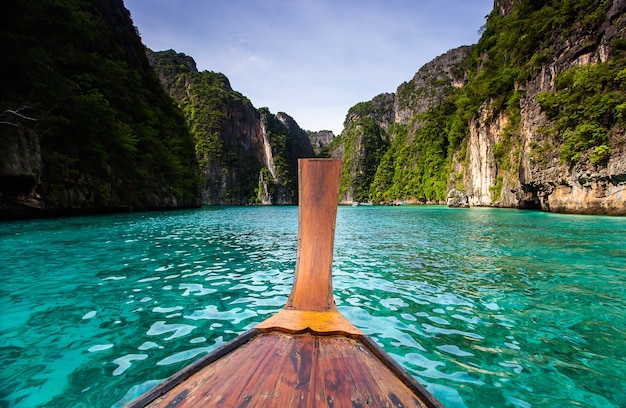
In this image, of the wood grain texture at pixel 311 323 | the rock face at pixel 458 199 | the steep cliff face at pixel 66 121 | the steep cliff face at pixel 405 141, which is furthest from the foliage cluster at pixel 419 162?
the wood grain texture at pixel 311 323

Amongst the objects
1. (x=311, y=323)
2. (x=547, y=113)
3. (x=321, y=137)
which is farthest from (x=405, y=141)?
(x=311, y=323)

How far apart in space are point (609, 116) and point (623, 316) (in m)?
23.4

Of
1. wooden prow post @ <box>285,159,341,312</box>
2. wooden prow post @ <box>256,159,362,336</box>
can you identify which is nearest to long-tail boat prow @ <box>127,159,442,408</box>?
wooden prow post @ <box>256,159,362,336</box>

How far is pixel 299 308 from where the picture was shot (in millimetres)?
3203

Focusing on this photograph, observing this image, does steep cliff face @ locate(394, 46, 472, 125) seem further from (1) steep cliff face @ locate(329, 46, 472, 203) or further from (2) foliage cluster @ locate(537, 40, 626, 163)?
(2) foliage cluster @ locate(537, 40, 626, 163)

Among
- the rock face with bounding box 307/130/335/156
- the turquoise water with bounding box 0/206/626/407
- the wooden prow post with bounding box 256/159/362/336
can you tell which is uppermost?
the rock face with bounding box 307/130/335/156

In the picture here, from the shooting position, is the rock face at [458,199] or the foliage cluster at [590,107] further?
the rock face at [458,199]

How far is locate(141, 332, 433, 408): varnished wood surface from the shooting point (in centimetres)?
146

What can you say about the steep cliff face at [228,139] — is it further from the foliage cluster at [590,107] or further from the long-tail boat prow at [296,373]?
the long-tail boat prow at [296,373]

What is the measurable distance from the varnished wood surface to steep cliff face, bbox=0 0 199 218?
640 inches

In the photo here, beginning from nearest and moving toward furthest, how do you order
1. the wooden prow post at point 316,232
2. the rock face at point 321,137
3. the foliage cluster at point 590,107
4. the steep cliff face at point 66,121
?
the wooden prow post at point 316,232 → the steep cliff face at point 66,121 → the foliage cluster at point 590,107 → the rock face at point 321,137

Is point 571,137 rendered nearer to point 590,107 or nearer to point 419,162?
point 590,107

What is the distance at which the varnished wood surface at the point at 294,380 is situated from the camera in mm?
1456

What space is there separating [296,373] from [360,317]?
98.0 inches
